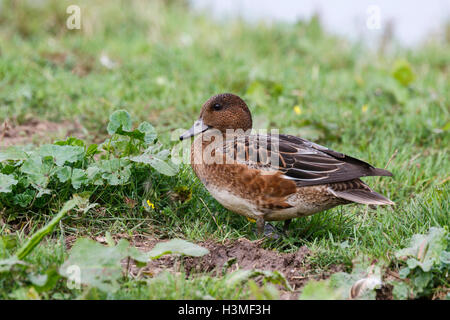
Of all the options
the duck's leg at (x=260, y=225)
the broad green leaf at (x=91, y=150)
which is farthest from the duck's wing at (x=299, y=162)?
the broad green leaf at (x=91, y=150)

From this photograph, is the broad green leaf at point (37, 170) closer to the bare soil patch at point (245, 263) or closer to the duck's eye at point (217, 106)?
the bare soil patch at point (245, 263)

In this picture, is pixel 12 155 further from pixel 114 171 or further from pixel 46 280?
pixel 46 280

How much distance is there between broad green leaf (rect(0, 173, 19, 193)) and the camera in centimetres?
329

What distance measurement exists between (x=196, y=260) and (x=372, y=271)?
3.29 feet

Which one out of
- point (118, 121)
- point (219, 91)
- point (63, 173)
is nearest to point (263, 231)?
point (118, 121)

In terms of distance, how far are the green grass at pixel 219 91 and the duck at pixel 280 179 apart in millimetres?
213

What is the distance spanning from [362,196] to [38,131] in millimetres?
3183

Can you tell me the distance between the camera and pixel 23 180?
3.44 metres

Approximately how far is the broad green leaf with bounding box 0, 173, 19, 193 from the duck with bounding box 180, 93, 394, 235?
118 centimetres

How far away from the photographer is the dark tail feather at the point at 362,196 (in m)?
3.43

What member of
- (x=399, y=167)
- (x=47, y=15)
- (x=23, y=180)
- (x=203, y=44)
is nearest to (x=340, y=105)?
(x=399, y=167)

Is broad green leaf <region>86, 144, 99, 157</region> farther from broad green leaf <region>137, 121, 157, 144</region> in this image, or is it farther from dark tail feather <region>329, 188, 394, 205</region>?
dark tail feather <region>329, 188, 394, 205</region>

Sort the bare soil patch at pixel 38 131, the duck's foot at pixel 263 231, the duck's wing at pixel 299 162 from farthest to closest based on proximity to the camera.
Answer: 1. the bare soil patch at pixel 38 131
2. the duck's foot at pixel 263 231
3. the duck's wing at pixel 299 162

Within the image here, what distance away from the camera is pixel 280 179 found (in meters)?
3.49
